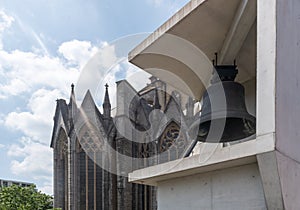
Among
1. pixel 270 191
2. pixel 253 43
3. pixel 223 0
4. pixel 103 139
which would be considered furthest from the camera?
pixel 103 139

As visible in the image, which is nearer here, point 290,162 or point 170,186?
point 290,162

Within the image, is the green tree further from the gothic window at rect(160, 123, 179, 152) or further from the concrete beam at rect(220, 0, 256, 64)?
the concrete beam at rect(220, 0, 256, 64)

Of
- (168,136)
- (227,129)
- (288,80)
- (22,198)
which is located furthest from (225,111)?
(22,198)

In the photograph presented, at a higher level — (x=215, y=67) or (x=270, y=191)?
(x=215, y=67)

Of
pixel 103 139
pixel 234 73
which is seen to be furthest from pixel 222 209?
pixel 103 139

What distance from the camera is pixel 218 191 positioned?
7.73ft

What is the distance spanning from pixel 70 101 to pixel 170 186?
19.3 meters

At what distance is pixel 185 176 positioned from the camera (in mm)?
2713

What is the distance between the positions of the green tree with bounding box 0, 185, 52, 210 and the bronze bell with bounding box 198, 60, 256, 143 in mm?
18200

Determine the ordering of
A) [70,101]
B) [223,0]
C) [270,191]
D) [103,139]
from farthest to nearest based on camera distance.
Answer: [70,101], [103,139], [223,0], [270,191]

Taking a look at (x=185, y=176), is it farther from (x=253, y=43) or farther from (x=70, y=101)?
(x=70, y=101)

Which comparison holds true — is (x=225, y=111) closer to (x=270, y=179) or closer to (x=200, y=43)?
(x=200, y=43)

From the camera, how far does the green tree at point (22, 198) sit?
19.6m

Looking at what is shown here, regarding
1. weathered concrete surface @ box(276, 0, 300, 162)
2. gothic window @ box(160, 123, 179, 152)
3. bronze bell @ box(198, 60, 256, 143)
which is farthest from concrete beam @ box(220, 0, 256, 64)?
gothic window @ box(160, 123, 179, 152)
